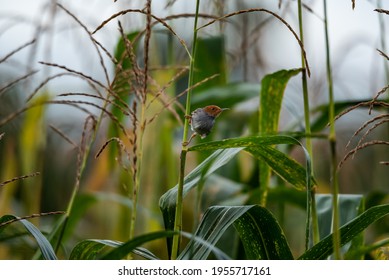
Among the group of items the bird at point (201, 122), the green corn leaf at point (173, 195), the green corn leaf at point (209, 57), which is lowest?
the green corn leaf at point (173, 195)

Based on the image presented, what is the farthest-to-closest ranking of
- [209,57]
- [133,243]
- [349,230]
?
[209,57] < [349,230] < [133,243]

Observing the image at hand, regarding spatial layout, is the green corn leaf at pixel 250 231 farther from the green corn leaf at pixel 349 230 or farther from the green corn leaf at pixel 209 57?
the green corn leaf at pixel 209 57

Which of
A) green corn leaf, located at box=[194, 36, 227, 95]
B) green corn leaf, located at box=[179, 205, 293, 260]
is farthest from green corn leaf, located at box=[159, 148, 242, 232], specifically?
green corn leaf, located at box=[194, 36, 227, 95]

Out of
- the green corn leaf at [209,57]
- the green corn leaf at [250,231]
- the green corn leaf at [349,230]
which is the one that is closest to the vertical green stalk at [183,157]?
the green corn leaf at [250,231]

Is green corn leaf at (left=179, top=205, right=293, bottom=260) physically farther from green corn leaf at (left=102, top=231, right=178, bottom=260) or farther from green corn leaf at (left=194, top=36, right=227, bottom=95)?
green corn leaf at (left=194, top=36, right=227, bottom=95)

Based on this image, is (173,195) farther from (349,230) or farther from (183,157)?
(349,230)

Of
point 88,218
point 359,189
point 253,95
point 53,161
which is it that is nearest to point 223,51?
point 253,95

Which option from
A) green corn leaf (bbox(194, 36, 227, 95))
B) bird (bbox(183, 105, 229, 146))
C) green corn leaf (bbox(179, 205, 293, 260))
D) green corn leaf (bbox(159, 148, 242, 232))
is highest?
green corn leaf (bbox(194, 36, 227, 95))

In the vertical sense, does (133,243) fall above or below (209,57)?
below

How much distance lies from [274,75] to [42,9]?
0.48m

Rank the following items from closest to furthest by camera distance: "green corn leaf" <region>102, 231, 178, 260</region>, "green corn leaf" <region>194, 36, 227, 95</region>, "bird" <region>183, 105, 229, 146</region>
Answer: "green corn leaf" <region>102, 231, 178, 260</region> < "bird" <region>183, 105, 229, 146</region> < "green corn leaf" <region>194, 36, 227, 95</region>

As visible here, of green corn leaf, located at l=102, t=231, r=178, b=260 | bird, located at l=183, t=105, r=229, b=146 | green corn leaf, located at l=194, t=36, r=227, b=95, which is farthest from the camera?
green corn leaf, located at l=194, t=36, r=227, b=95

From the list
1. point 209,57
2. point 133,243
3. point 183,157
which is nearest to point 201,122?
point 183,157
